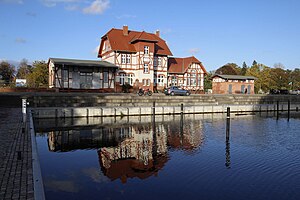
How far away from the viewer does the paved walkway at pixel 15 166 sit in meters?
5.19

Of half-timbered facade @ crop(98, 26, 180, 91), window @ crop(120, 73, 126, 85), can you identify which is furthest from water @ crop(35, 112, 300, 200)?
half-timbered facade @ crop(98, 26, 180, 91)

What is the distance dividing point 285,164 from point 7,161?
29.7 feet

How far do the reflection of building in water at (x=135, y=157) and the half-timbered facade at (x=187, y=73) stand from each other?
112 ft

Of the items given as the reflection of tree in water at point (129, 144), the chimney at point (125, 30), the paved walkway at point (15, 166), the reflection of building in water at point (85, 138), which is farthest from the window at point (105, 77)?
the paved walkway at point (15, 166)

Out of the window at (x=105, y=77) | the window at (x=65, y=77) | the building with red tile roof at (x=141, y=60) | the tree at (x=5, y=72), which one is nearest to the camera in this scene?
the window at (x=65, y=77)

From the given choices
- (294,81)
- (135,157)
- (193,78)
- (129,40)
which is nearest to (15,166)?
(135,157)

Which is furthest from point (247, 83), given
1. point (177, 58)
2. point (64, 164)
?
point (64, 164)

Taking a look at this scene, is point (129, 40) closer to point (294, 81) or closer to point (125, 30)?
point (125, 30)

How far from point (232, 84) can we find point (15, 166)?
47.4 m

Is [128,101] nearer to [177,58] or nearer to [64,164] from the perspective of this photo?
[64,164]

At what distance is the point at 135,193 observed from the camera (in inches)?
272

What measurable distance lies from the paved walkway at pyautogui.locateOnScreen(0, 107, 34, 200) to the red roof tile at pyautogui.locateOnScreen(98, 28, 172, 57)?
31723 millimetres

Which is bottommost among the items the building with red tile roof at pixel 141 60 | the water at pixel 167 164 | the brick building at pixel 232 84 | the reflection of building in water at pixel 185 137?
the water at pixel 167 164

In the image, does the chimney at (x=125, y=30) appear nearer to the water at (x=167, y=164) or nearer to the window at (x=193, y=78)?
the window at (x=193, y=78)
